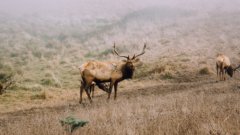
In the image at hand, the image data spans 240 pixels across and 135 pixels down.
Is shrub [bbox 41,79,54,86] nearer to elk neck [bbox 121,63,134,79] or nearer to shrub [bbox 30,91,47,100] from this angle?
shrub [bbox 30,91,47,100]

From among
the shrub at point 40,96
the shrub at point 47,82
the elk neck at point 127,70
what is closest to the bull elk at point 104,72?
the elk neck at point 127,70

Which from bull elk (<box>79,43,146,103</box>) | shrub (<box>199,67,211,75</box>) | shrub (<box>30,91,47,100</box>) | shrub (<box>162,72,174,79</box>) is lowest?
shrub (<box>30,91,47,100</box>)

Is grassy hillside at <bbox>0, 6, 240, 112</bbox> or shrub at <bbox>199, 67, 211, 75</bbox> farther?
grassy hillside at <bbox>0, 6, 240, 112</bbox>

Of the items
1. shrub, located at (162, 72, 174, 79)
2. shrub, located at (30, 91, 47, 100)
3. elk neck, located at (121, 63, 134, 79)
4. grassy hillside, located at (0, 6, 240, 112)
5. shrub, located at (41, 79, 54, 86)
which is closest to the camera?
elk neck, located at (121, 63, 134, 79)

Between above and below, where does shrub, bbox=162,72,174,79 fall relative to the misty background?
below

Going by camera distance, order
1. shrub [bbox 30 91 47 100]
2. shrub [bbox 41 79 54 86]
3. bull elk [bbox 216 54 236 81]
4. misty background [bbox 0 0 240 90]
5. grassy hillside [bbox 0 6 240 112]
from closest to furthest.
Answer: shrub [bbox 30 91 47 100] < bull elk [bbox 216 54 236 81] < shrub [bbox 41 79 54 86] < grassy hillside [bbox 0 6 240 112] < misty background [bbox 0 0 240 90]

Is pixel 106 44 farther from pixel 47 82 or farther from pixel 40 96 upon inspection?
pixel 40 96

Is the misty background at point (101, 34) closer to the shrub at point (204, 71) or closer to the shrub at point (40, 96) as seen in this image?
the shrub at point (204, 71)

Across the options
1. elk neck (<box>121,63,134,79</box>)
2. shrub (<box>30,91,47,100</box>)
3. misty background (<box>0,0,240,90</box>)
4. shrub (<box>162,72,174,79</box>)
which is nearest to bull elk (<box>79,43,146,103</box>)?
elk neck (<box>121,63,134,79</box>)

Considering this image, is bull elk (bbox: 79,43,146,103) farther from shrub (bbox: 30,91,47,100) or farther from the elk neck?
shrub (bbox: 30,91,47,100)

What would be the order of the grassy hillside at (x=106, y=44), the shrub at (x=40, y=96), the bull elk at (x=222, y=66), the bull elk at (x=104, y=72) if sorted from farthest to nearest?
the grassy hillside at (x=106, y=44)
the bull elk at (x=222, y=66)
the shrub at (x=40, y=96)
the bull elk at (x=104, y=72)

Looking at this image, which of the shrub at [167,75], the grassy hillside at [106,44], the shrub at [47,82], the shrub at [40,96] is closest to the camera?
the shrub at [40,96]

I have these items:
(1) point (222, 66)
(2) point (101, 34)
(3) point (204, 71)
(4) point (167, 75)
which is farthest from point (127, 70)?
(2) point (101, 34)

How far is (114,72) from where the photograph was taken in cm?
1708
